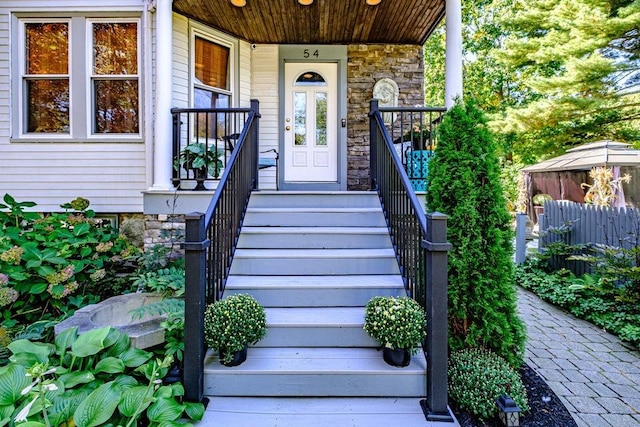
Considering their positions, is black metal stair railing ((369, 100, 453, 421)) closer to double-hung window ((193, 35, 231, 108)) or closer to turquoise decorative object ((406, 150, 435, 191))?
turquoise decorative object ((406, 150, 435, 191))

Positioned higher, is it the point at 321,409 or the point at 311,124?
the point at 311,124

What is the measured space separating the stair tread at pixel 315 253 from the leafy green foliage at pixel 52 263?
1.63 metres

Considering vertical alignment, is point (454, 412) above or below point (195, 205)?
below

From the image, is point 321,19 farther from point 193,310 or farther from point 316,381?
point 316,381

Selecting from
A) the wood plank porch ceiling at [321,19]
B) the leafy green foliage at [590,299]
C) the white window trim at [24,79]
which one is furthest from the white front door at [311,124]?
the leafy green foliage at [590,299]

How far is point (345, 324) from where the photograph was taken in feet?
8.38

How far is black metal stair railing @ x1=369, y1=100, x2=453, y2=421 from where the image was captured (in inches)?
85.4

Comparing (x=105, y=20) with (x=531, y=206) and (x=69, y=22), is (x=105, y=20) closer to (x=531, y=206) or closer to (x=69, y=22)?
(x=69, y=22)

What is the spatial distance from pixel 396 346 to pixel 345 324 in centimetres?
44

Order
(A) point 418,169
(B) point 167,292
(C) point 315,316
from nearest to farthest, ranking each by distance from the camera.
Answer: (C) point 315,316, (B) point 167,292, (A) point 418,169

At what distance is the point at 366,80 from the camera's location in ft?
18.5

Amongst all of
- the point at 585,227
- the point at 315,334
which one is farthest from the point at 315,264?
the point at 585,227

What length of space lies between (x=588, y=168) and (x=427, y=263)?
843 centimetres

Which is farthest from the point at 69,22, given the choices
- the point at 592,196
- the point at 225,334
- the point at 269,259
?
the point at 592,196
